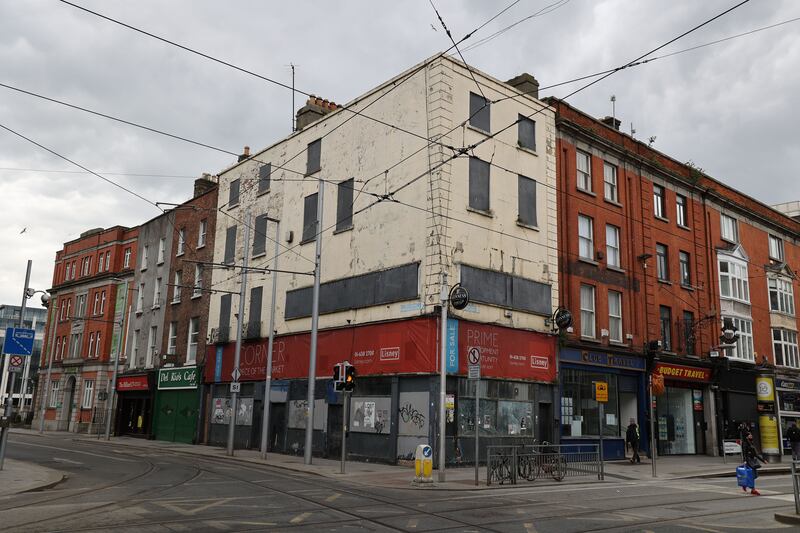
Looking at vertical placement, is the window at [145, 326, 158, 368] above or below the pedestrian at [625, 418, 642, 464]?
above

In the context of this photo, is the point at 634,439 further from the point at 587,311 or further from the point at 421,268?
the point at 421,268

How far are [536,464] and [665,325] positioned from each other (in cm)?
1579

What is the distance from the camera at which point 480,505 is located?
13391mm

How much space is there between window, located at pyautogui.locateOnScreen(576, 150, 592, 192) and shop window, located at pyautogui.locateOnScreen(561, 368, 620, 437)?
26.7 ft

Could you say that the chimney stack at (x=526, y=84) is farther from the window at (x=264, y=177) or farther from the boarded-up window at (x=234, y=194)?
the boarded-up window at (x=234, y=194)

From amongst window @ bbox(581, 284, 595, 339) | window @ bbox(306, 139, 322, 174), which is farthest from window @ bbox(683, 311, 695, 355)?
window @ bbox(306, 139, 322, 174)

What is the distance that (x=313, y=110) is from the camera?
106 feet

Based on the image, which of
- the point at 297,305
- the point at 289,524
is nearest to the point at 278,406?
the point at 297,305

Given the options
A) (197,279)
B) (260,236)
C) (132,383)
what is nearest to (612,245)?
(260,236)

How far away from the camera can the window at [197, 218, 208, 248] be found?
38125 mm

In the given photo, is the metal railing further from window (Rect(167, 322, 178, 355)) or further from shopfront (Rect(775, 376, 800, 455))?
window (Rect(167, 322, 178, 355))

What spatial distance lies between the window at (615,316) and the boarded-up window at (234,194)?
19.8 metres

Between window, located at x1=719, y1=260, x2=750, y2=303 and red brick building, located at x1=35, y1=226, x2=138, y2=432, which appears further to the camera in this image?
red brick building, located at x1=35, y1=226, x2=138, y2=432

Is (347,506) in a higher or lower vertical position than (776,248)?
lower
